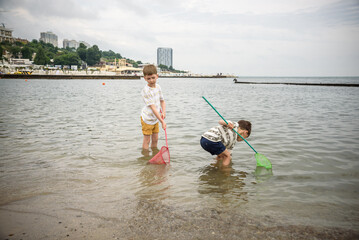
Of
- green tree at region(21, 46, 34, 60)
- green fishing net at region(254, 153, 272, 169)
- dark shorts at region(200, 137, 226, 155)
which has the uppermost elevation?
green tree at region(21, 46, 34, 60)

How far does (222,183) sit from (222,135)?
992 mm

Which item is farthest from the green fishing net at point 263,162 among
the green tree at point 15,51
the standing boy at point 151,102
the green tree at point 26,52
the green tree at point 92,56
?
the green tree at point 92,56

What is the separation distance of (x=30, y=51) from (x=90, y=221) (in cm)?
16362

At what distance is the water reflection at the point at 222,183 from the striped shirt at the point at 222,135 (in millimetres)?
536

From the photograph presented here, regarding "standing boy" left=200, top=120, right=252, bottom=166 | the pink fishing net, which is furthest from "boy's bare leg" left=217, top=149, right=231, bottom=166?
the pink fishing net

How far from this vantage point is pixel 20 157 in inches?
195

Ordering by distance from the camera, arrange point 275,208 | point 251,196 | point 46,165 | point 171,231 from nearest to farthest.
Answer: point 171,231
point 275,208
point 251,196
point 46,165

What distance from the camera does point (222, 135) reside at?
14.9ft

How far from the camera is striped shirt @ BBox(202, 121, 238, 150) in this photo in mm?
4488

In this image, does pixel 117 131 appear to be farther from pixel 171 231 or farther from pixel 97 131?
pixel 171 231

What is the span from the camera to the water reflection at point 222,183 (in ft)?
11.4

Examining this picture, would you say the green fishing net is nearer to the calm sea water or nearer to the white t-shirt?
the calm sea water

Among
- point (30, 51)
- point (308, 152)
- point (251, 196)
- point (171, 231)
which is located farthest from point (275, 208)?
point (30, 51)

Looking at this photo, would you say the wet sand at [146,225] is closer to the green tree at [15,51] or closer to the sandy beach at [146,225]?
the sandy beach at [146,225]
